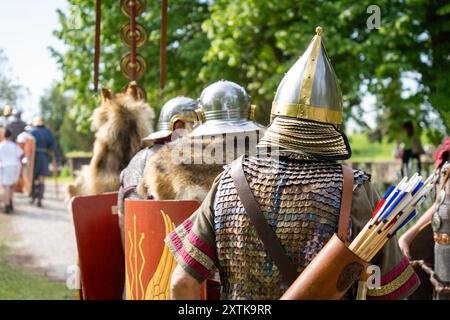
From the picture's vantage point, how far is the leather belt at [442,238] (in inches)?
169

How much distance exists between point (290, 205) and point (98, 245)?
7.35ft

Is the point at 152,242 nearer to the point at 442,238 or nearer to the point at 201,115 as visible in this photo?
the point at 201,115

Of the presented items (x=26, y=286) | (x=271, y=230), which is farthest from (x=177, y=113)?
(x=26, y=286)

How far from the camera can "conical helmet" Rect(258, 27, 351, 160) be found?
243 cm

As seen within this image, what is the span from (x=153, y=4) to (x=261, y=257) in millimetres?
10143

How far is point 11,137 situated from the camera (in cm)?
1148

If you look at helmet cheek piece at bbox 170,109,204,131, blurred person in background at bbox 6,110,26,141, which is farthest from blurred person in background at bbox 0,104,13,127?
helmet cheek piece at bbox 170,109,204,131

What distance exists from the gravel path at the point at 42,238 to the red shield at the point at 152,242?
4.01 m

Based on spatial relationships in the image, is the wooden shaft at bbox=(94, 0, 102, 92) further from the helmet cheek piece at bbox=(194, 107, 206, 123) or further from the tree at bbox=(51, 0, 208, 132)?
the tree at bbox=(51, 0, 208, 132)

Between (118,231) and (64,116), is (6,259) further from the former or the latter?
(64,116)

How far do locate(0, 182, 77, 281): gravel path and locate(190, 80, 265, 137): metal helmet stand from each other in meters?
3.79

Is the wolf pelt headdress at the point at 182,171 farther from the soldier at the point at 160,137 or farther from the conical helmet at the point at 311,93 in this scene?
the conical helmet at the point at 311,93

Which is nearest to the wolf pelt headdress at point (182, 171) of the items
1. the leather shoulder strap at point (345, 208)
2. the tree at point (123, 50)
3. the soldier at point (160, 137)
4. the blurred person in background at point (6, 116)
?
the soldier at point (160, 137)
